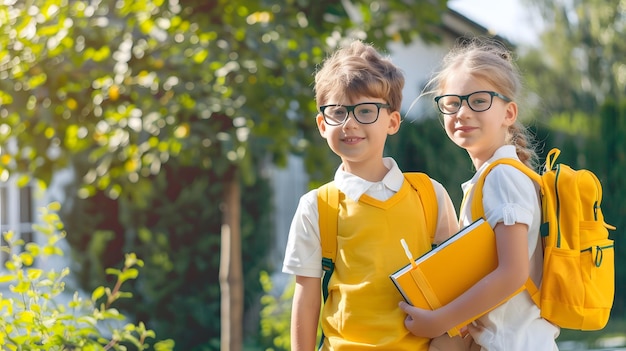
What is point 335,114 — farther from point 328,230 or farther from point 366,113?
point 328,230

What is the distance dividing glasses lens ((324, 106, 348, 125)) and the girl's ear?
1.36ft

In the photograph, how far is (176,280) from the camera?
316 inches

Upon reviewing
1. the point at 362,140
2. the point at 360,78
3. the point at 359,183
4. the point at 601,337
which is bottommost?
the point at 601,337

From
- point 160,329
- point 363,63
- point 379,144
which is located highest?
point 363,63

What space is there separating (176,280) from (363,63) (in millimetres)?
5784

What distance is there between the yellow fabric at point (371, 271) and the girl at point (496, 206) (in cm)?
6

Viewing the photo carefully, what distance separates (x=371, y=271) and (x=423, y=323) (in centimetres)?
19

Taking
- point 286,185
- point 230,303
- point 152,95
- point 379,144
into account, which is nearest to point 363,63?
point 379,144

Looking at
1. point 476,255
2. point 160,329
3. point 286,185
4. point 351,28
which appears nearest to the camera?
point 476,255

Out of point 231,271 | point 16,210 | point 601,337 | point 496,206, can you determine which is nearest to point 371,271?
point 496,206

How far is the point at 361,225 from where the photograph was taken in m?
2.46

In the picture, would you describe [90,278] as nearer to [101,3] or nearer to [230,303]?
[230,303]

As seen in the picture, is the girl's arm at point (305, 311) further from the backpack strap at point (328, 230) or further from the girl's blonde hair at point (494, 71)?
the girl's blonde hair at point (494, 71)

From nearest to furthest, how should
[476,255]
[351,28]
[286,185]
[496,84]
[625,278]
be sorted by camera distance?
[476,255] < [496,84] < [351,28] < [286,185] < [625,278]
